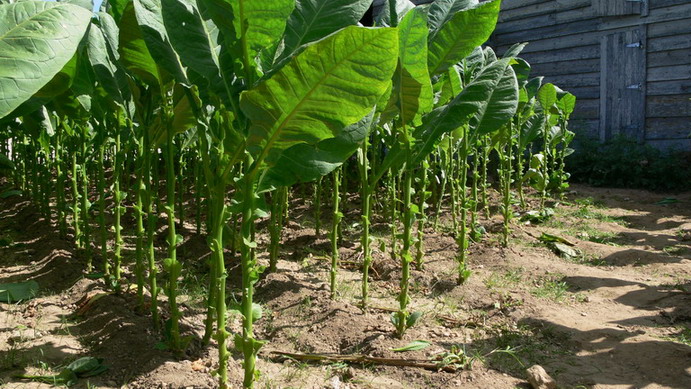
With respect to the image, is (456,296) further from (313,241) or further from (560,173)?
(560,173)

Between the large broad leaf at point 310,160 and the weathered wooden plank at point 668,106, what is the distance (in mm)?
9631

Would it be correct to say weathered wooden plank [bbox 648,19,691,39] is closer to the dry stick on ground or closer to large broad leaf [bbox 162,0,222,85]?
the dry stick on ground

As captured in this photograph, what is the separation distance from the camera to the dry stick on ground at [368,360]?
2.63 m

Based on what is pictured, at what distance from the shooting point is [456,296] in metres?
3.74

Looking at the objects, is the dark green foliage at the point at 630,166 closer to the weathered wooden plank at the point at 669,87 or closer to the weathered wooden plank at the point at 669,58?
the weathered wooden plank at the point at 669,87

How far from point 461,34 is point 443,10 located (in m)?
0.41

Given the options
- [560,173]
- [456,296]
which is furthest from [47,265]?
[560,173]

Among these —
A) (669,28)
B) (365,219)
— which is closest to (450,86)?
(365,219)

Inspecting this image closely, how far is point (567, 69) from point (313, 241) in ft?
27.2

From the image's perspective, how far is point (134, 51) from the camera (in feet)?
7.39

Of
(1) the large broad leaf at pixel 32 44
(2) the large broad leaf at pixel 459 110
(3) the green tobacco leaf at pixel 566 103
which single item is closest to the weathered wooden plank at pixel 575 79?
(3) the green tobacco leaf at pixel 566 103

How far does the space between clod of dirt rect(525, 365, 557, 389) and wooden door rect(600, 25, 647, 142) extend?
8855 mm

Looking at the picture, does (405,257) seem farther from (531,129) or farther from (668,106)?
(668,106)

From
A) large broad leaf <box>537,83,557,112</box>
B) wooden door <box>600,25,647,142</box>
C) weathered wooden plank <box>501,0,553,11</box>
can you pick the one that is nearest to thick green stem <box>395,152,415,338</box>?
large broad leaf <box>537,83,557,112</box>
